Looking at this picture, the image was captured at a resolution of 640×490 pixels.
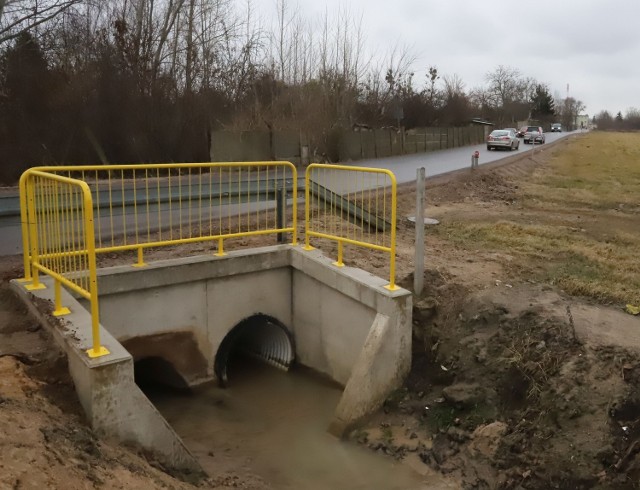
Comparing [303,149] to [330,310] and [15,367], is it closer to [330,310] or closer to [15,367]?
[330,310]

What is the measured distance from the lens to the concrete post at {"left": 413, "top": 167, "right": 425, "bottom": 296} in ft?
23.2

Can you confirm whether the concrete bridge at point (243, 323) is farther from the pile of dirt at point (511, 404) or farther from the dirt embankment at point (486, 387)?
the pile of dirt at point (511, 404)

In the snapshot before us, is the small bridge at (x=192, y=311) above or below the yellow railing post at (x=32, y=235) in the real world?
below

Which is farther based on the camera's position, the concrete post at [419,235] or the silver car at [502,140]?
the silver car at [502,140]

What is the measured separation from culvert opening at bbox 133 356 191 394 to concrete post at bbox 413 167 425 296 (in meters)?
3.23

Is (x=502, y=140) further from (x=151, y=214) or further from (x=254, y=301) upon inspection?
(x=254, y=301)

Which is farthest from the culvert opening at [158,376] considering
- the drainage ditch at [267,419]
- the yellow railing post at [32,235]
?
the yellow railing post at [32,235]

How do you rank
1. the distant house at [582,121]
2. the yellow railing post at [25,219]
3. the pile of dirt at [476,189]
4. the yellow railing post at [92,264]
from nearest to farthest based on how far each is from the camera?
the yellow railing post at [92,264] → the yellow railing post at [25,219] → the pile of dirt at [476,189] → the distant house at [582,121]

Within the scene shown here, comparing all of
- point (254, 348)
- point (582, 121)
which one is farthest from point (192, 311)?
point (582, 121)

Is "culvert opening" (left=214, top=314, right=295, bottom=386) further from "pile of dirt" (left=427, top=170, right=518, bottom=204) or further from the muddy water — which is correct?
"pile of dirt" (left=427, top=170, right=518, bottom=204)

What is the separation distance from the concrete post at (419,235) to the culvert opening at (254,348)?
2.12m

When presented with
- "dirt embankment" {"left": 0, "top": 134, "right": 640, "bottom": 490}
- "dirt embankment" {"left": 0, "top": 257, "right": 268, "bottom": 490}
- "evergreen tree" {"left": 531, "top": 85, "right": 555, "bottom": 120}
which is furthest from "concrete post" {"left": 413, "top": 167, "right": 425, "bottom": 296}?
"evergreen tree" {"left": 531, "top": 85, "right": 555, "bottom": 120}

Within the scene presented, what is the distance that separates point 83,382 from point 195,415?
263 centimetres

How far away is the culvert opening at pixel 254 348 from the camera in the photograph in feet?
26.2
